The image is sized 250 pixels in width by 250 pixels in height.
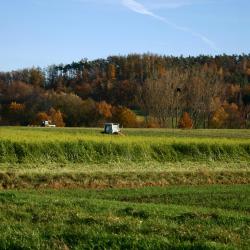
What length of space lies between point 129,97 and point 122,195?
132 metres

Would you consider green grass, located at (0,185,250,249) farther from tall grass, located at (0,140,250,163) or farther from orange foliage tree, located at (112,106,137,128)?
orange foliage tree, located at (112,106,137,128)

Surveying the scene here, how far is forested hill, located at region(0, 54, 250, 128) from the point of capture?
127625mm

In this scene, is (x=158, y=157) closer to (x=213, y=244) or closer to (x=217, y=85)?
(x=213, y=244)

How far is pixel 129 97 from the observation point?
508 feet

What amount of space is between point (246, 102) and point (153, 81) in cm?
3009

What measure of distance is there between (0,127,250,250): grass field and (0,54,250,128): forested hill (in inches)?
3013

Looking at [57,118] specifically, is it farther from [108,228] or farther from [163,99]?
[108,228]

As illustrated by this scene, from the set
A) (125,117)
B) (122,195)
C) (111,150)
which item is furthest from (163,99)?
(122,195)

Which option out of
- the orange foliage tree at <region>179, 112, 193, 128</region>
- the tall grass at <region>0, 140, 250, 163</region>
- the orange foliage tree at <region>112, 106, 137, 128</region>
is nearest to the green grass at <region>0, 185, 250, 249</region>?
the tall grass at <region>0, 140, 250, 163</region>

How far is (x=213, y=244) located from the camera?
341 inches

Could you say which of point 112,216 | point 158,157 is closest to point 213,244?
point 112,216

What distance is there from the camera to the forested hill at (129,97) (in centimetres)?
12762

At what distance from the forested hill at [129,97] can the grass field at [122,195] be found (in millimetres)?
76525

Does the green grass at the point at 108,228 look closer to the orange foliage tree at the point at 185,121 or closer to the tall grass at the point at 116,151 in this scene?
the tall grass at the point at 116,151
